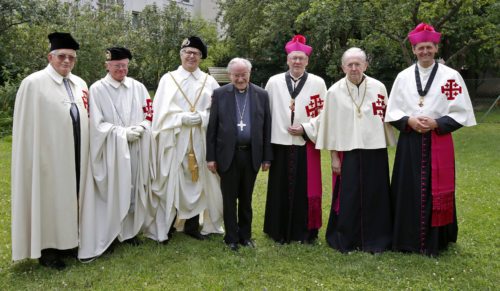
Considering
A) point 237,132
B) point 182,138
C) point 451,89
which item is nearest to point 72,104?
point 182,138

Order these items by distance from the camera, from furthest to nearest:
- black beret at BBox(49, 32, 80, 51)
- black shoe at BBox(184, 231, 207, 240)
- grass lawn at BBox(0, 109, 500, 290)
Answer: black shoe at BBox(184, 231, 207, 240)
black beret at BBox(49, 32, 80, 51)
grass lawn at BBox(0, 109, 500, 290)

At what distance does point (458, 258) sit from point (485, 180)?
14.8 feet

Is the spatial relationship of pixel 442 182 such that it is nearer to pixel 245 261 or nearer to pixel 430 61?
pixel 430 61

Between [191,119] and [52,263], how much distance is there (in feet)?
6.91

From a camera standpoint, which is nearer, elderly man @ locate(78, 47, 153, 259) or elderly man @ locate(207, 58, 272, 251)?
elderly man @ locate(78, 47, 153, 259)

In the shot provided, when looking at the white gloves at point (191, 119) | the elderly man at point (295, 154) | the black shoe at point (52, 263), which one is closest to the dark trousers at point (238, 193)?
the elderly man at point (295, 154)

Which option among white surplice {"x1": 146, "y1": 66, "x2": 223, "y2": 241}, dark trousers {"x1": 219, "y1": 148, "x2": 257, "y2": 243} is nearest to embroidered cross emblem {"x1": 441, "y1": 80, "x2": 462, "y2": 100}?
dark trousers {"x1": 219, "y1": 148, "x2": 257, "y2": 243}

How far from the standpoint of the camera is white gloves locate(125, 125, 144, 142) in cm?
499

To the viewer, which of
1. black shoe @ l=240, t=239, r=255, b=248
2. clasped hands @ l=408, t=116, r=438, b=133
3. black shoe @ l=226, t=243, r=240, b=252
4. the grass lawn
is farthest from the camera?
black shoe @ l=240, t=239, r=255, b=248

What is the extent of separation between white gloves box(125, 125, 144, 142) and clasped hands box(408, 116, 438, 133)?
2.92m

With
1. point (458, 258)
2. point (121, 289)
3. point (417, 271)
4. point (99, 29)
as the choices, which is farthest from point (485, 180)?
point (99, 29)

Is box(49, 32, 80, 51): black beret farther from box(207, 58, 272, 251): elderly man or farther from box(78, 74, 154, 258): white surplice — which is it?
box(207, 58, 272, 251): elderly man

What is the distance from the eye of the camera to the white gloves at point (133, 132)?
499 centimetres

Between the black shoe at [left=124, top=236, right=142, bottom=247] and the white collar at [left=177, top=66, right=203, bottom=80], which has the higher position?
the white collar at [left=177, top=66, right=203, bottom=80]
